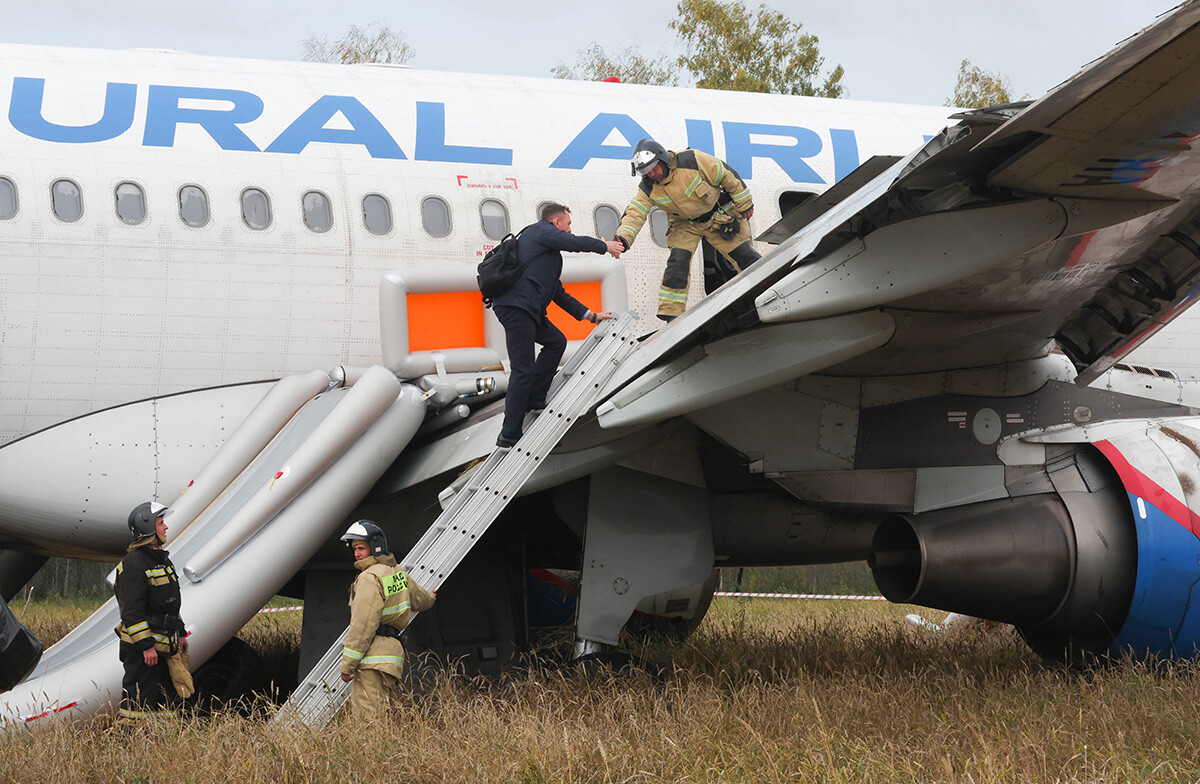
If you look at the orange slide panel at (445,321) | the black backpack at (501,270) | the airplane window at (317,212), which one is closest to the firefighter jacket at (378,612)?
the black backpack at (501,270)

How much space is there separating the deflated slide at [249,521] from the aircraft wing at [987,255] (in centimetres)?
168

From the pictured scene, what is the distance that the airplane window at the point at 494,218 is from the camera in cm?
1003

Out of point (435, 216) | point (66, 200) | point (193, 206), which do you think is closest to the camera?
point (66, 200)

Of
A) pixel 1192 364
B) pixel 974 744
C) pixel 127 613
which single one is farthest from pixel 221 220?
pixel 1192 364

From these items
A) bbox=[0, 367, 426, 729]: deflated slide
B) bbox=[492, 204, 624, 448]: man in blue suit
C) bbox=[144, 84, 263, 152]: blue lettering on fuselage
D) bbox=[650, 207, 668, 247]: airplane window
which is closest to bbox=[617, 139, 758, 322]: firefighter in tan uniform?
bbox=[650, 207, 668, 247]: airplane window

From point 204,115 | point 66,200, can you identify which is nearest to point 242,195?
point 204,115

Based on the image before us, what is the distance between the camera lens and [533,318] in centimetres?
810

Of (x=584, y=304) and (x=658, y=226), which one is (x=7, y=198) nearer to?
(x=584, y=304)

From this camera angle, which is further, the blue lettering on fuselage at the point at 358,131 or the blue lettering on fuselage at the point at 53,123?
the blue lettering on fuselage at the point at 358,131

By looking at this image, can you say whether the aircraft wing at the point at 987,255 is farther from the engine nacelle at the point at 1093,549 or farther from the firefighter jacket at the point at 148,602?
the firefighter jacket at the point at 148,602

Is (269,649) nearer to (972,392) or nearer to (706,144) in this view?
(706,144)

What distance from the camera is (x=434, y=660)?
893 cm

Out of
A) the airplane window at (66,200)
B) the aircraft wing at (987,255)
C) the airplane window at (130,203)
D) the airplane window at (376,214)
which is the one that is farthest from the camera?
the airplane window at (376,214)

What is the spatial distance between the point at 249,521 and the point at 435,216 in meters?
3.02
